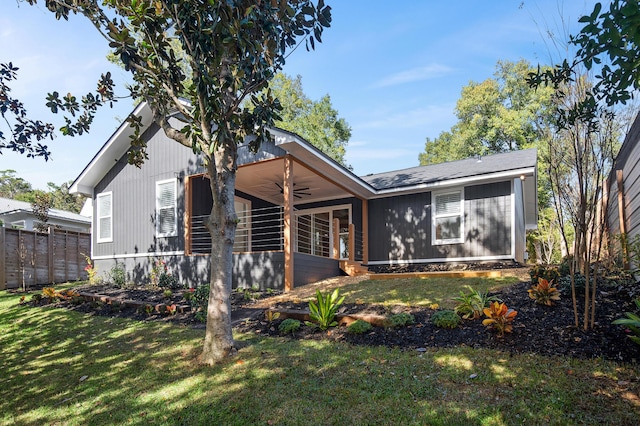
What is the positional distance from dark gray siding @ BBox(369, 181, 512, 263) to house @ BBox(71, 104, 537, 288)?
0.09ft

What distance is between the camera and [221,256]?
5.03 m

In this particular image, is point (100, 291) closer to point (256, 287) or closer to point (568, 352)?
point (256, 287)

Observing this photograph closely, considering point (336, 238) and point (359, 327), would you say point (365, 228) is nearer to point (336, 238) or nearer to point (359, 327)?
point (336, 238)

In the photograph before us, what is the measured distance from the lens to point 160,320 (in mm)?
7129

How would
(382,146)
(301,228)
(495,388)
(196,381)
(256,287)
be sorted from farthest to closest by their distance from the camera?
(382,146)
(301,228)
(256,287)
(196,381)
(495,388)

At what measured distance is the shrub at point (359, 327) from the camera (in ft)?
17.1

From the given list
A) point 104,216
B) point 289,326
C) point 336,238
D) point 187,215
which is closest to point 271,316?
point 289,326

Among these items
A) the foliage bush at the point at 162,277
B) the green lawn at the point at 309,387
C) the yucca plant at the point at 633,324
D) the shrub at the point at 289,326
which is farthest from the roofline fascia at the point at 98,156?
the yucca plant at the point at 633,324

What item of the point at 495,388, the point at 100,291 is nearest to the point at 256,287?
the point at 100,291

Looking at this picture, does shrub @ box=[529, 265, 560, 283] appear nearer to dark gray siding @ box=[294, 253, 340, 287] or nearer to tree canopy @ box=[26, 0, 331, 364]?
tree canopy @ box=[26, 0, 331, 364]

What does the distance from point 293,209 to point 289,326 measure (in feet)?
22.2

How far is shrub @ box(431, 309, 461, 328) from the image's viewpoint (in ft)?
16.2

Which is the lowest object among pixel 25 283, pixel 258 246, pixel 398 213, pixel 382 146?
pixel 25 283

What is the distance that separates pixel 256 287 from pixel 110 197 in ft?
24.2
